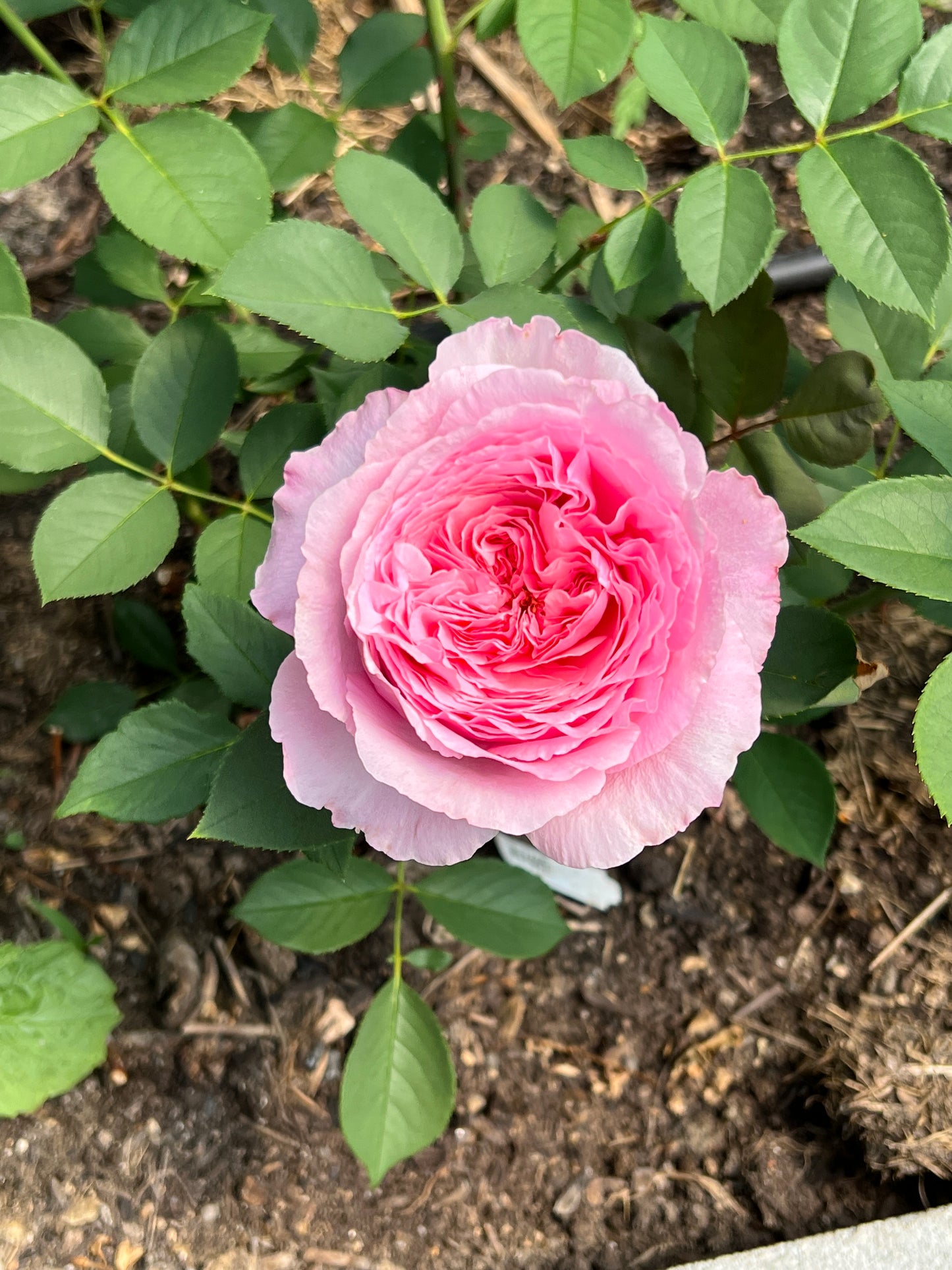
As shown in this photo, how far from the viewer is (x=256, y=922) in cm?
108

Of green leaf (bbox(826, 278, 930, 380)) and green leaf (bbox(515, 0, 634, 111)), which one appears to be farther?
green leaf (bbox(826, 278, 930, 380))

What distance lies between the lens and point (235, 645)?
2.91ft

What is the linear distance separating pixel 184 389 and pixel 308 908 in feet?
1.93

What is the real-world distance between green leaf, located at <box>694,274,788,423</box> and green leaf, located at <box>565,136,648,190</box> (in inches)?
5.2

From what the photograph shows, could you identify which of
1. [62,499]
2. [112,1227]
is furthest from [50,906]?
[62,499]

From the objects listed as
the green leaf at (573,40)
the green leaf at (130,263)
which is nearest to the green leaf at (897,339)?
the green leaf at (573,40)

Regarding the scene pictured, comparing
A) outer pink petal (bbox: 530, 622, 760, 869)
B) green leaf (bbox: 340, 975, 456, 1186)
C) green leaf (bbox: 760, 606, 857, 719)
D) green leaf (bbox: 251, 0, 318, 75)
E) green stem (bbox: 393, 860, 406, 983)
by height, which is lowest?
green leaf (bbox: 340, 975, 456, 1186)

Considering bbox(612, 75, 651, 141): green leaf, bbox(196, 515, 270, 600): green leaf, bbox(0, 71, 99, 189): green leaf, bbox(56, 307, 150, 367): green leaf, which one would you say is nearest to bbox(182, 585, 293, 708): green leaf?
bbox(196, 515, 270, 600): green leaf

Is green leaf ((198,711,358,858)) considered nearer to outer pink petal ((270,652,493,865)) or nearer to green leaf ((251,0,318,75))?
outer pink petal ((270,652,493,865))

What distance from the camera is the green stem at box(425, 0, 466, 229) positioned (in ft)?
3.15

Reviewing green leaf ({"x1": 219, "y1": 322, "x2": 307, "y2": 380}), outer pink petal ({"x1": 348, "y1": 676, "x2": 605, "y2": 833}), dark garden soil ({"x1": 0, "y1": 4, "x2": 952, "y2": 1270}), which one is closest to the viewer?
outer pink petal ({"x1": 348, "y1": 676, "x2": 605, "y2": 833})

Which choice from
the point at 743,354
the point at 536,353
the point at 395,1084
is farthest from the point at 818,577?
the point at 395,1084

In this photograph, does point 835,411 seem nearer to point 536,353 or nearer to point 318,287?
point 536,353

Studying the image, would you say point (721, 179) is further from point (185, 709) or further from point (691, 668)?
point (185, 709)
